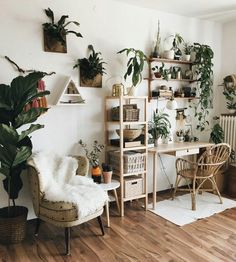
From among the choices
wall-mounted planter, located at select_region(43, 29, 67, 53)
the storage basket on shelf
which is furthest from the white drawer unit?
wall-mounted planter, located at select_region(43, 29, 67, 53)

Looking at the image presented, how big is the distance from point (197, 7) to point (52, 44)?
199 centimetres

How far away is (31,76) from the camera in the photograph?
247cm

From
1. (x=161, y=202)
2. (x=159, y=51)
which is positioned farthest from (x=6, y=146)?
(x=159, y=51)

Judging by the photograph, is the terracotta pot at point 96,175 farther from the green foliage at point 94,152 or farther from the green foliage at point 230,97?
the green foliage at point 230,97

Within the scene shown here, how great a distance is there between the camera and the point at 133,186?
3.22 m

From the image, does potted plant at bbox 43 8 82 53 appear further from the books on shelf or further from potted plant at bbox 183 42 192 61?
potted plant at bbox 183 42 192 61

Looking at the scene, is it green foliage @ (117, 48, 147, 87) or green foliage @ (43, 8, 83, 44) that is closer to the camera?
green foliage @ (43, 8, 83, 44)

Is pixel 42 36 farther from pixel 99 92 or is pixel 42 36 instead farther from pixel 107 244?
pixel 107 244

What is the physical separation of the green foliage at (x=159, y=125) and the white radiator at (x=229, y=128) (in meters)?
0.98

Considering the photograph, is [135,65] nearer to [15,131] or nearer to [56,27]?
[56,27]

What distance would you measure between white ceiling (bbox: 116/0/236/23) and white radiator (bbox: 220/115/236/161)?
1.50 metres

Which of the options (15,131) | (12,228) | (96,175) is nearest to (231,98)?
(96,175)

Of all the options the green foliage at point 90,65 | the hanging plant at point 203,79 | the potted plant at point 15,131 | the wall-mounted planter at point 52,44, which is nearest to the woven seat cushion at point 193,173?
the hanging plant at point 203,79

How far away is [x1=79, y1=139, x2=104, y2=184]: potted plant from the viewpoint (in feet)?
9.91
